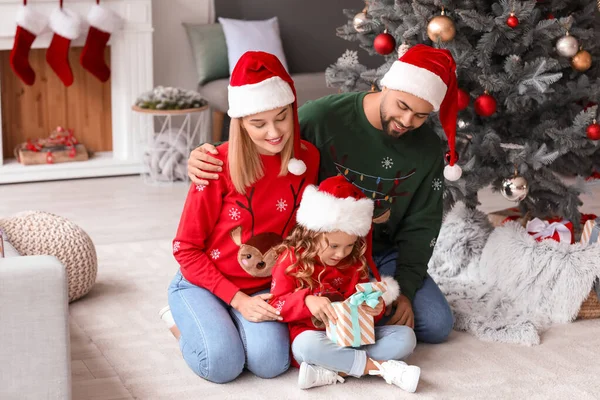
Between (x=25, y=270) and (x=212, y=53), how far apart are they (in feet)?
10.6

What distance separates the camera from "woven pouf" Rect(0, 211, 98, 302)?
275cm

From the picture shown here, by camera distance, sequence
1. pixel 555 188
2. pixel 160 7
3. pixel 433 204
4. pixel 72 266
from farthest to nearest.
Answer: pixel 160 7, pixel 555 188, pixel 72 266, pixel 433 204

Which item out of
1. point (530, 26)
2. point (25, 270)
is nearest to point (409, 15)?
point (530, 26)

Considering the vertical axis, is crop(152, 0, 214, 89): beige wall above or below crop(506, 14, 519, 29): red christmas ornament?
below

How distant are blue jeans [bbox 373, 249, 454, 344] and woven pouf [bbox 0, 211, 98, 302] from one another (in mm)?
973

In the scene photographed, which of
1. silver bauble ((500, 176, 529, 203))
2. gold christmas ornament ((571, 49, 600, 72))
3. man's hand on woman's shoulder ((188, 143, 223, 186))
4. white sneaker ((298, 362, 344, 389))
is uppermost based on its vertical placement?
gold christmas ornament ((571, 49, 600, 72))

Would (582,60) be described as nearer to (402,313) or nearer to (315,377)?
(402,313)

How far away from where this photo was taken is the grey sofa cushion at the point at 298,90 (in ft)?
15.6

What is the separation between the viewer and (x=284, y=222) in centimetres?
241

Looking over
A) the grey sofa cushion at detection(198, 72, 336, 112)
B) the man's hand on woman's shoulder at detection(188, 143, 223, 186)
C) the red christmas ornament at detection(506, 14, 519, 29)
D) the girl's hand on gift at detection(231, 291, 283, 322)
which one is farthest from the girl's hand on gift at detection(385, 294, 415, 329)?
the grey sofa cushion at detection(198, 72, 336, 112)

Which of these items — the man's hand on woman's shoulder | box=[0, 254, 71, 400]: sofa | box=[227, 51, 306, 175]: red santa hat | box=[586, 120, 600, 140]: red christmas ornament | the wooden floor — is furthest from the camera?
the wooden floor

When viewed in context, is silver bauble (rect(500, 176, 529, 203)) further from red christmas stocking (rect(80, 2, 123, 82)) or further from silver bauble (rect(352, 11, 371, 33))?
red christmas stocking (rect(80, 2, 123, 82))

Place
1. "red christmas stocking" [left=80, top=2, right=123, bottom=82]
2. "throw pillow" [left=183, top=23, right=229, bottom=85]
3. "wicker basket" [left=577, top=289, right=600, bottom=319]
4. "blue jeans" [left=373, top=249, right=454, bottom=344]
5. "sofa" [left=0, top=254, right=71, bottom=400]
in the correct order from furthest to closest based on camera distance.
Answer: "throw pillow" [left=183, top=23, right=229, bottom=85]
"red christmas stocking" [left=80, top=2, right=123, bottom=82]
"wicker basket" [left=577, top=289, right=600, bottom=319]
"blue jeans" [left=373, top=249, right=454, bottom=344]
"sofa" [left=0, top=254, right=71, bottom=400]

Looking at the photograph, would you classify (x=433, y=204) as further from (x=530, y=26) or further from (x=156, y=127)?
(x=156, y=127)
